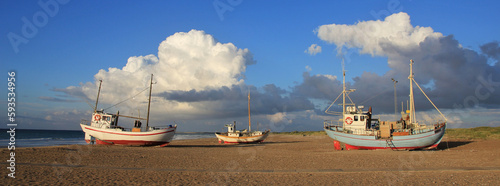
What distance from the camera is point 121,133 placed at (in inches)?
1442

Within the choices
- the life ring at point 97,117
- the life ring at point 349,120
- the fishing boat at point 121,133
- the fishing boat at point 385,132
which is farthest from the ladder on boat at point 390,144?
the life ring at point 97,117

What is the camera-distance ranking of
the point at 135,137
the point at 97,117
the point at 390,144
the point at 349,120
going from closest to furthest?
the point at 390,144 → the point at 135,137 → the point at 349,120 → the point at 97,117

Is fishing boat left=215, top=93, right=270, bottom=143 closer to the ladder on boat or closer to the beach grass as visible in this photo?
the ladder on boat

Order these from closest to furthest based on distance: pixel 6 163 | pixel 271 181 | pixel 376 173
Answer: pixel 271 181 → pixel 376 173 → pixel 6 163

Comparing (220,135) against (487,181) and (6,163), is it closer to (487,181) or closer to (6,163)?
(6,163)

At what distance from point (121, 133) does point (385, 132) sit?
28.1 m

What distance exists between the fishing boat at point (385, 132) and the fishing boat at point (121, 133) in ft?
62.6

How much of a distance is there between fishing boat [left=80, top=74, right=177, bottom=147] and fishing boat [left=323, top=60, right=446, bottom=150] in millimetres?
19071

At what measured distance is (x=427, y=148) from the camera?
103 ft

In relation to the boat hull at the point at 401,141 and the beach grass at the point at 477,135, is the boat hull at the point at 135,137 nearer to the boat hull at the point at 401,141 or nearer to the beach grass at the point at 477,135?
the boat hull at the point at 401,141

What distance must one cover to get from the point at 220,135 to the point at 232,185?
1719 inches

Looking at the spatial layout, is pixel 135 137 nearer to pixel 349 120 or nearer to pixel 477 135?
pixel 349 120

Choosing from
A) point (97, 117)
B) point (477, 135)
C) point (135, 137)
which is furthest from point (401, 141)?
point (97, 117)

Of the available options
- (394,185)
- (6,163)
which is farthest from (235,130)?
(394,185)
